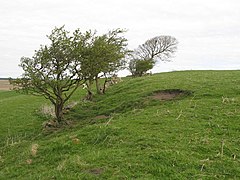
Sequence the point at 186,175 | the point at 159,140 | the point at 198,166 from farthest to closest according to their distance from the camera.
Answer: the point at 159,140
the point at 198,166
the point at 186,175

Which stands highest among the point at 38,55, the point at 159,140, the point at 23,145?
the point at 38,55

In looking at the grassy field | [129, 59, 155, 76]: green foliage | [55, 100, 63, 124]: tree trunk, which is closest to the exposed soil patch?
the grassy field

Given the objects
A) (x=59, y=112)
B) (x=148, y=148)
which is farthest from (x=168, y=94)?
(x=148, y=148)

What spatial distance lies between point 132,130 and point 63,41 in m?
9.04

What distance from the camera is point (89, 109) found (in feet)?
81.6

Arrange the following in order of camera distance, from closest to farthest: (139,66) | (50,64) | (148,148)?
(148,148) → (50,64) → (139,66)

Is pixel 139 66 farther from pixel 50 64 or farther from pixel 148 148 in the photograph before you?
pixel 148 148

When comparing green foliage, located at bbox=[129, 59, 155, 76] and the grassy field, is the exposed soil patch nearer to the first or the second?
the grassy field

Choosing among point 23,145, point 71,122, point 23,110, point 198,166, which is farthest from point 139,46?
point 198,166

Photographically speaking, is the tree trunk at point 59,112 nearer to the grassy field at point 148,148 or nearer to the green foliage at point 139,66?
the grassy field at point 148,148

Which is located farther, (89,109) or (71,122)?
(89,109)

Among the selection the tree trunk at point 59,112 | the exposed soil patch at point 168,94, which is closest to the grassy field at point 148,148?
the exposed soil patch at point 168,94

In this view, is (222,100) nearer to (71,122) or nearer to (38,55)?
(71,122)

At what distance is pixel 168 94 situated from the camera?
2219cm
